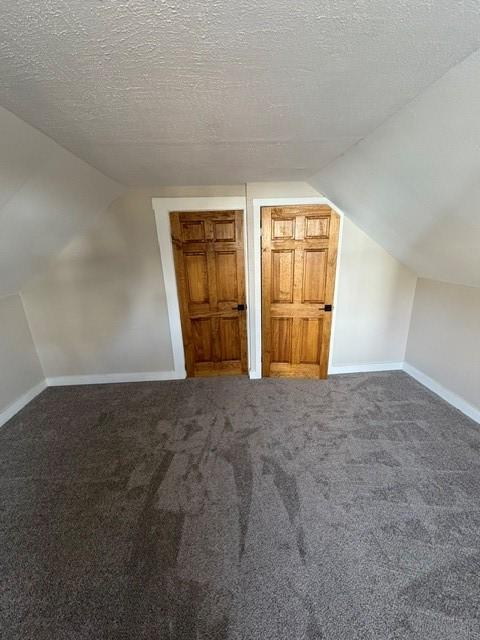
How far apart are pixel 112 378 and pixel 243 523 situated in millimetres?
2216

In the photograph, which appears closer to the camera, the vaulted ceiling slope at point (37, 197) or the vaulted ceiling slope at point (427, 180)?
the vaulted ceiling slope at point (427, 180)

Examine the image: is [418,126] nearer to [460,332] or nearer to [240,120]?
[240,120]

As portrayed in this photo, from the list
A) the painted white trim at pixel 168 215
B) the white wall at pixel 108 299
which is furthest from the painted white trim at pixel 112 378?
the painted white trim at pixel 168 215

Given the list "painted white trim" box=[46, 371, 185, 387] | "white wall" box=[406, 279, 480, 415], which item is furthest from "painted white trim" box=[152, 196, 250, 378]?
"white wall" box=[406, 279, 480, 415]

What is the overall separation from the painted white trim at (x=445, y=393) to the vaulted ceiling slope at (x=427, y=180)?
41.6 inches

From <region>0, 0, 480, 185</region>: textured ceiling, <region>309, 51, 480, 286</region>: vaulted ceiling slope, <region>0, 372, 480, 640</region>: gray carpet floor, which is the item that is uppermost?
<region>0, 0, 480, 185</region>: textured ceiling

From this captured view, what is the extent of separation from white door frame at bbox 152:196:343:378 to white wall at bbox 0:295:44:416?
153 cm

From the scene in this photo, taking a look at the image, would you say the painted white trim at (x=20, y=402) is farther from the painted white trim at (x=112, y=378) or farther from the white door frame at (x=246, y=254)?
the white door frame at (x=246, y=254)

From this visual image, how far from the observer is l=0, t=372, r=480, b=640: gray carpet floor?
3.39 feet

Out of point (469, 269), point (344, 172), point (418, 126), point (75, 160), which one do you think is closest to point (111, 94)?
point (75, 160)

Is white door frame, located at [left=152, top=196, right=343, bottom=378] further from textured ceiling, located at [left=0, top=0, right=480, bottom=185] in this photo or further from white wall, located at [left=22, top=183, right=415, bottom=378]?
textured ceiling, located at [left=0, top=0, right=480, bottom=185]

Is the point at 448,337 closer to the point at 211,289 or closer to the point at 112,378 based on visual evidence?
the point at 211,289

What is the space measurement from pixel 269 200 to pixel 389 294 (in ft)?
Result: 5.53

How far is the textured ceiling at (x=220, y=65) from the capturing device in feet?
2.10
